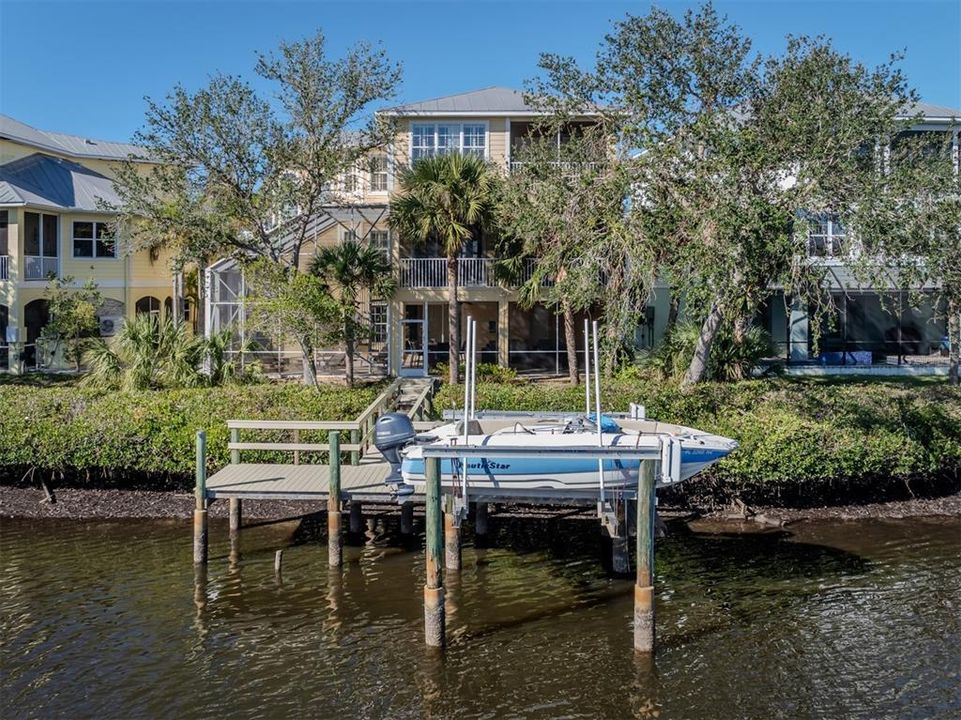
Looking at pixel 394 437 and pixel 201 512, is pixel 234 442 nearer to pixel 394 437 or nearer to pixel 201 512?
pixel 201 512

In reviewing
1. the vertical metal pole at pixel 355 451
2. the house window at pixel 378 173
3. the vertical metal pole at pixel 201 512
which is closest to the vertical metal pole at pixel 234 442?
the vertical metal pole at pixel 201 512

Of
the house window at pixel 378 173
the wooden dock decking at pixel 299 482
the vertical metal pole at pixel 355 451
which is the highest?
the house window at pixel 378 173

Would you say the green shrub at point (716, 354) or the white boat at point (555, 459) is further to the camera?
the green shrub at point (716, 354)

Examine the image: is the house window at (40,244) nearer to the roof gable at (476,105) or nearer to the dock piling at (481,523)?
the roof gable at (476,105)

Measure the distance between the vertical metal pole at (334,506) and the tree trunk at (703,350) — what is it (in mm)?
10784

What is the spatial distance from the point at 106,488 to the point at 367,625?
33.3ft

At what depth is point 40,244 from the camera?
36.0m

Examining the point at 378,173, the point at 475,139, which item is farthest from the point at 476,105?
the point at 378,173

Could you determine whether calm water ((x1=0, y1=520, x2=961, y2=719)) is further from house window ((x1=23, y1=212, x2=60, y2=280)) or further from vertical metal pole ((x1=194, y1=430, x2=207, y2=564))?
house window ((x1=23, y1=212, x2=60, y2=280))

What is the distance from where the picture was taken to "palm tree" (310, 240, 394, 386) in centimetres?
2730

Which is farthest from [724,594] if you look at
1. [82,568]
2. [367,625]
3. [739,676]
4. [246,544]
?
[82,568]

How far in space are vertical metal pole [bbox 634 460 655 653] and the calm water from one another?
0.32 m

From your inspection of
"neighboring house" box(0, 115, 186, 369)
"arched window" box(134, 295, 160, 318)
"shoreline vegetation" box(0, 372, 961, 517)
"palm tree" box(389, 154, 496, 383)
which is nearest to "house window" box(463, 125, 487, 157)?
"palm tree" box(389, 154, 496, 383)

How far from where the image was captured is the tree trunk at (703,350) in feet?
76.5
